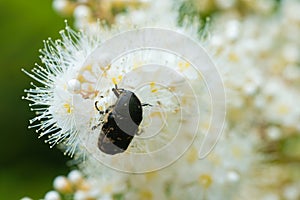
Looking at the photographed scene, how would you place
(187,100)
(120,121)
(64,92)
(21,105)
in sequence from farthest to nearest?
(21,105) → (187,100) → (64,92) → (120,121)

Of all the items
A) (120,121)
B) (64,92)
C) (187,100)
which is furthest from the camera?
(187,100)

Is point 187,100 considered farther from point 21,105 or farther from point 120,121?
point 21,105

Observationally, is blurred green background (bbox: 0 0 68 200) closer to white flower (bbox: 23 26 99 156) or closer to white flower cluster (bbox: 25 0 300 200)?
white flower cluster (bbox: 25 0 300 200)

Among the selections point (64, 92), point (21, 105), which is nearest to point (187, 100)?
point (64, 92)

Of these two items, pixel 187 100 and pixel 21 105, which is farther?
pixel 21 105

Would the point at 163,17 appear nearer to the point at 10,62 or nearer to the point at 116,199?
the point at 116,199

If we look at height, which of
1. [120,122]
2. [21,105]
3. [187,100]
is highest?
[21,105]

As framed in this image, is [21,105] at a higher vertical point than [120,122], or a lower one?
higher

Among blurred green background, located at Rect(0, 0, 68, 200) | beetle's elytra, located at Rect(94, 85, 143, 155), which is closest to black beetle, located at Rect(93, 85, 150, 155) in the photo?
beetle's elytra, located at Rect(94, 85, 143, 155)
